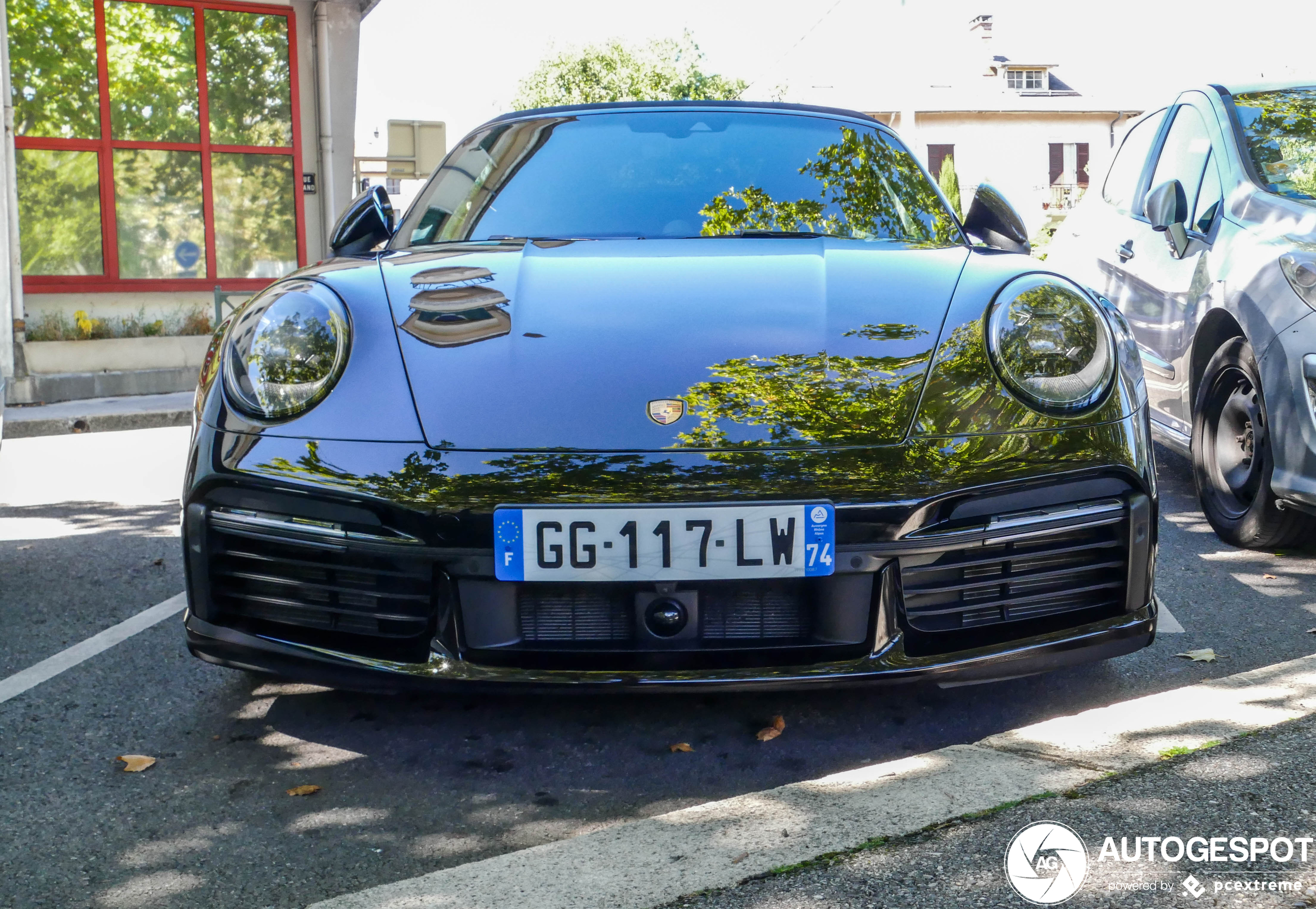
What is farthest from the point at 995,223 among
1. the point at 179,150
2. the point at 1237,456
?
the point at 179,150

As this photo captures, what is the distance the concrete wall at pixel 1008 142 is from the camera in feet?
153

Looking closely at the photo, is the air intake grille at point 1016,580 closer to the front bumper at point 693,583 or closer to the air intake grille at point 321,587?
the front bumper at point 693,583

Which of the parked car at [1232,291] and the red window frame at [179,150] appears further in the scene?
the red window frame at [179,150]

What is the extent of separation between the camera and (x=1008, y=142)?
4700cm

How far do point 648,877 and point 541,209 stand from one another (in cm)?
198

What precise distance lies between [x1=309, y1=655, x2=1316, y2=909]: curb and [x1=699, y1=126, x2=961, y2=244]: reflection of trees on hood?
1.29 metres

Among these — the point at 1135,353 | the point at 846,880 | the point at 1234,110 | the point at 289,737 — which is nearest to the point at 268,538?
the point at 289,737

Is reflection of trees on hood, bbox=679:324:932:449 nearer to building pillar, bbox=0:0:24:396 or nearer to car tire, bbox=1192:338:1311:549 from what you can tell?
car tire, bbox=1192:338:1311:549

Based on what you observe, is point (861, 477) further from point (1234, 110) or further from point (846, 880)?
point (1234, 110)

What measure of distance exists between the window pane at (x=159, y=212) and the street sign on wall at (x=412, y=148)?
Result: 2.26 m

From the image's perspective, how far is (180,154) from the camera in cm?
1251

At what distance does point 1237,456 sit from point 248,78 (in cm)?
1134

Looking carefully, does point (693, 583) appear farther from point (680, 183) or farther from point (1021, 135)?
point (1021, 135)

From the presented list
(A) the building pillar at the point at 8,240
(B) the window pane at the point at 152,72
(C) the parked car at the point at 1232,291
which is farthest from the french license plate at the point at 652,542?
(B) the window pane at the point at 152,72
